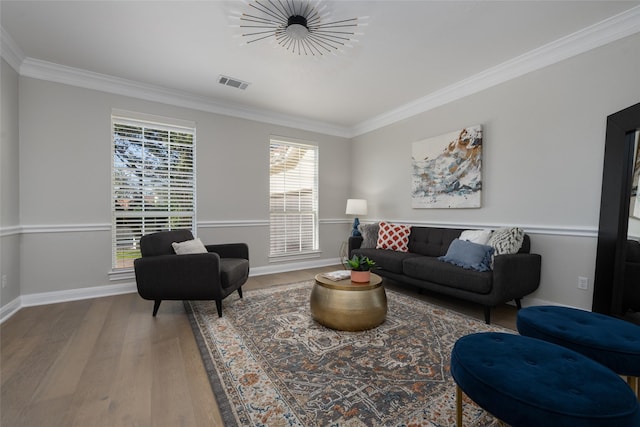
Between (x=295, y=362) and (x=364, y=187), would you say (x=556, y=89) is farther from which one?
(x=295, y=362)

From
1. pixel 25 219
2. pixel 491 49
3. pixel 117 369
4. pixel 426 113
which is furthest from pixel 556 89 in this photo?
pixel 25 219

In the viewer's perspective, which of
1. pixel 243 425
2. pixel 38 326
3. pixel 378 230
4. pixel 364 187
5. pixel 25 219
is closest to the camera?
pixel 243 425

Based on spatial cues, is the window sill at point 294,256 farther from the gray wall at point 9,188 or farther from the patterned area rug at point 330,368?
the gray wall at point 9,188

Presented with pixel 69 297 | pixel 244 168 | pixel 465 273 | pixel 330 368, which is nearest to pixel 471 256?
pixel 465 273

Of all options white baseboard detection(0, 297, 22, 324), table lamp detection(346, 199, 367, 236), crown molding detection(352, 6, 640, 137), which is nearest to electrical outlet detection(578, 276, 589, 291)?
crown molding detection(352, 6, 640, 137)

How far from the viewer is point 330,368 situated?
5.99ft

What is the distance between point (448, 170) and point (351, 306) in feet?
8.09

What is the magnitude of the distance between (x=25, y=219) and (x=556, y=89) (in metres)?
5.80

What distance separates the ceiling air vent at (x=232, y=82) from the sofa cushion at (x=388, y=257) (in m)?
2.80

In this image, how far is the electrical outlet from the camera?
261cm

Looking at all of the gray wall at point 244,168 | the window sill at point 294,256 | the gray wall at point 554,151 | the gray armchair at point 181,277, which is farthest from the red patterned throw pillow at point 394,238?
the gray armchair at point 181,277

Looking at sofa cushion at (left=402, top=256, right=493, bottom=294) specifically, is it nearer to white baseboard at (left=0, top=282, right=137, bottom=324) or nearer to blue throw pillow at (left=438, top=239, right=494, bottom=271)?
blue throw pillow at (left=438, top=239, right=494, bottom=271)

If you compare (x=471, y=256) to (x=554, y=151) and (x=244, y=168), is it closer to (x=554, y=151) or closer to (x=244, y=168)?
(x=554, y=151)

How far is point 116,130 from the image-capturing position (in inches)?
140
